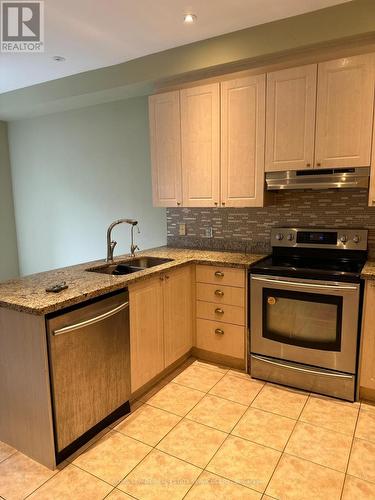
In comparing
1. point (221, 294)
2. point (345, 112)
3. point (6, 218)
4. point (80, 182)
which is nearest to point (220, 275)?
point (221, 294)

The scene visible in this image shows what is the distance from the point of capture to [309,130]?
2508 millimetres

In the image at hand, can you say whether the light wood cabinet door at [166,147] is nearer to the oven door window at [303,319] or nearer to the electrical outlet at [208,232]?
the electrical outlet at [208,232]

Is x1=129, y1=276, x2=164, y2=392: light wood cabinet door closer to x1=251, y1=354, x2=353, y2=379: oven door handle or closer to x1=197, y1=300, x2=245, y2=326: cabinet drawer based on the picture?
x1=197, y1=300, x2=245, y2=326: cabinet drawer

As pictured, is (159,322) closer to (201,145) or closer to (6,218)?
(201,145)

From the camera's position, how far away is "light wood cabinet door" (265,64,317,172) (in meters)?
2.48

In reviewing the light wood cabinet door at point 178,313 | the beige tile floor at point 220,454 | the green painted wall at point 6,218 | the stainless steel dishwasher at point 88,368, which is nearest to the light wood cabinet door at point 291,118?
the light wood cabinet door at point 178,313

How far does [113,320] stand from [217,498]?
1055mm

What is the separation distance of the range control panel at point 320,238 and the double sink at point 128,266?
0.99 meters

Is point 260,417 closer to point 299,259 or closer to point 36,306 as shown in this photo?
point 299,259

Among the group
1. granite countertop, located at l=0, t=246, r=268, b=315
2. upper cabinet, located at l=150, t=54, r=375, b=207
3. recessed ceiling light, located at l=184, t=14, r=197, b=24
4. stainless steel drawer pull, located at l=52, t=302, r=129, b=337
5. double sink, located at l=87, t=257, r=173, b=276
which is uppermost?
recessed ceiling light, located at l=184, t=14, r=197, b=24

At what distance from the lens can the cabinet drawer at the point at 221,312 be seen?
274 centimetres

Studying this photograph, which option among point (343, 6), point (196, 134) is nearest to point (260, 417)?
point (196, 134)

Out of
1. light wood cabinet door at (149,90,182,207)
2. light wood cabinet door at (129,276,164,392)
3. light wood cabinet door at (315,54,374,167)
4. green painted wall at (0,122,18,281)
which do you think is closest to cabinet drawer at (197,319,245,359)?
light wood cabinet door at (129,276,164,392)

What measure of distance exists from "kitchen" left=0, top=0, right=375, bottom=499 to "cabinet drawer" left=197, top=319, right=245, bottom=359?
0.5 inches
